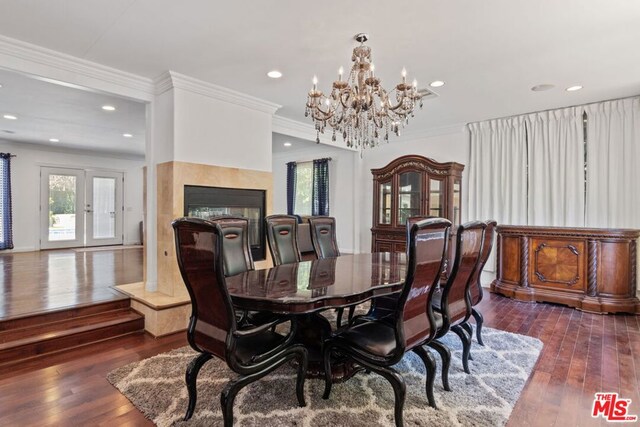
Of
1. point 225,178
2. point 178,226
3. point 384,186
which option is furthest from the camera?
point 384,186

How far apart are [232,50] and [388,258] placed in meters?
2.41

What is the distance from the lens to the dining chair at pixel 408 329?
1.74 meters

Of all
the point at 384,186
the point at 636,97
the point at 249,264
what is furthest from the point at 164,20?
the point at 636,97

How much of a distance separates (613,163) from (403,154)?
297 cm

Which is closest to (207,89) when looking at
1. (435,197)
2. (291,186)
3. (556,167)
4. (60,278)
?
(60,278)

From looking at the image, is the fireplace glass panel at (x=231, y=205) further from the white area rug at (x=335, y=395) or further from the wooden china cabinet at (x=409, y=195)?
the wooden china cabinet at (x=409, y=195)

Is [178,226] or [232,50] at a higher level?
[232,50]

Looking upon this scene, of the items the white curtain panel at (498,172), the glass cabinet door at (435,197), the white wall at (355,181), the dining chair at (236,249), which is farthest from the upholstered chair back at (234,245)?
the white wall at (355,181)

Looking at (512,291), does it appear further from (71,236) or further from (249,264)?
(71,236)

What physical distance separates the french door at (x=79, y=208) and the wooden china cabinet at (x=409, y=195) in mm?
6733

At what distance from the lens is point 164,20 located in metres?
2.48

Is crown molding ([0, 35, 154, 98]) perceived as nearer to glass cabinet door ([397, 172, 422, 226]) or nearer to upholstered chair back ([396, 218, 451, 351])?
upholstered chair back ([396, 218, 451, 351])

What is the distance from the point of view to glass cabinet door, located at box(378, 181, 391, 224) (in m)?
5.76

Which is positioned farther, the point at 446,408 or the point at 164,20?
the point at 164,20
